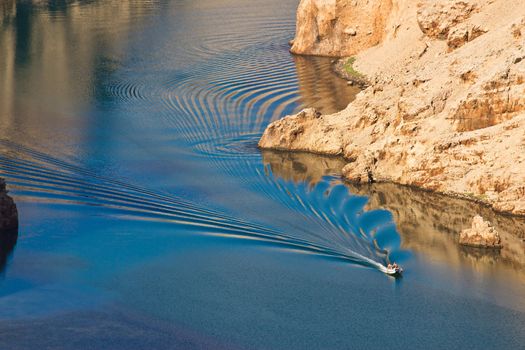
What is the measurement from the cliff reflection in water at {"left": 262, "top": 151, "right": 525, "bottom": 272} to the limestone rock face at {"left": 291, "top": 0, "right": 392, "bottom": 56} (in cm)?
2752

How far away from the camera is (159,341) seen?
27.7 meters

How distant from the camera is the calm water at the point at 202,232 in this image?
28.6 m

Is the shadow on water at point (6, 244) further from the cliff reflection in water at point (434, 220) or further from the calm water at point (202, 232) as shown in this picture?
the cliff reflection in water at point (434, 220)

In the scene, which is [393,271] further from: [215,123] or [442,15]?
[442,15]

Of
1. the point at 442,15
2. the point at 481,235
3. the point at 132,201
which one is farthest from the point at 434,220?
the point at 442,15

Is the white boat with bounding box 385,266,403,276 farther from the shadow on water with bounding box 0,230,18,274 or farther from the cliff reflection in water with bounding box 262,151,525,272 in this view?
the shadow on water with bounding box 0,230,18,274

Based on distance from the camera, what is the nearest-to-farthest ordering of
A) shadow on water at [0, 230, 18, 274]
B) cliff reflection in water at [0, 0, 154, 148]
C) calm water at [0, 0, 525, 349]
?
calm water at [0, 0, 525, 349], shadow on water at [0, 230, 18, 274], cliff reflection in water at [0, 0, 154, 148]

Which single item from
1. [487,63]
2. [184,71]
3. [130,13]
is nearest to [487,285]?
[487,63]

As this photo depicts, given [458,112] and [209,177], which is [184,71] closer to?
[209,177]

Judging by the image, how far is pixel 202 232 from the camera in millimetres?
35781

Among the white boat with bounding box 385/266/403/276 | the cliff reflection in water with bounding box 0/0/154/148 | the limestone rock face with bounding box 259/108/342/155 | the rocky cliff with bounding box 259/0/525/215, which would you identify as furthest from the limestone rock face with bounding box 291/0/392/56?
the white boat with bounding box 385/266/403/276

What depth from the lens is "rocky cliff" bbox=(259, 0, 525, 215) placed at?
38.3 metres

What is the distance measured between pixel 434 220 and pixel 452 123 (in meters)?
5.23

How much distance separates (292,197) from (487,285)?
1093 cm
